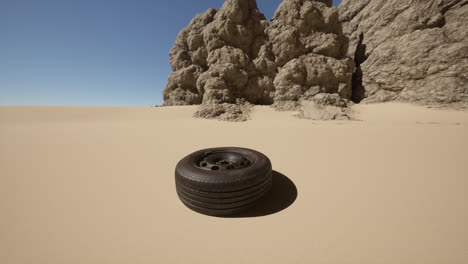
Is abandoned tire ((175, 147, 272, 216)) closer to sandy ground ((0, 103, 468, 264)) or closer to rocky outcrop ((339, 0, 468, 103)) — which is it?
sandy ground ((0, 103, 468, 264))

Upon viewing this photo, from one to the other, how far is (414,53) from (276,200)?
15955 mm

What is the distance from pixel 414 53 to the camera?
36.9 feet

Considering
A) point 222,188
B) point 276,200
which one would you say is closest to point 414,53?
point 276,200

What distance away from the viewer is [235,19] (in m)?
14.9

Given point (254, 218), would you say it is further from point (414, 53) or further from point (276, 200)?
point (414, 53)

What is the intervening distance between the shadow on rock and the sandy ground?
0.26 feet

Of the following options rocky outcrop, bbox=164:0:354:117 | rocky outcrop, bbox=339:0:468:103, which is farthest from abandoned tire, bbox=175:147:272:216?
rocky outcrop, bbox=339:0:468:103

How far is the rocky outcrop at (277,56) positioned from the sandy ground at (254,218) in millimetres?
9834

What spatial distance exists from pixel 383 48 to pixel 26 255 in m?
19.0

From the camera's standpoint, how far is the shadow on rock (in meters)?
2.09

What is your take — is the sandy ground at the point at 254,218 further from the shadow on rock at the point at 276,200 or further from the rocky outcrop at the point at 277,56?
the rocky outcrop at the point at 277,56

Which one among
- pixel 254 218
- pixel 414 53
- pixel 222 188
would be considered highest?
pixel 414 53

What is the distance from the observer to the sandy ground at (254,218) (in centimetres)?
156

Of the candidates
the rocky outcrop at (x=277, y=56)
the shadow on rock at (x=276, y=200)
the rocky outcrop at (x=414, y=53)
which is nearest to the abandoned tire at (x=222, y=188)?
the shadow on rock at (x=276, y=200)
